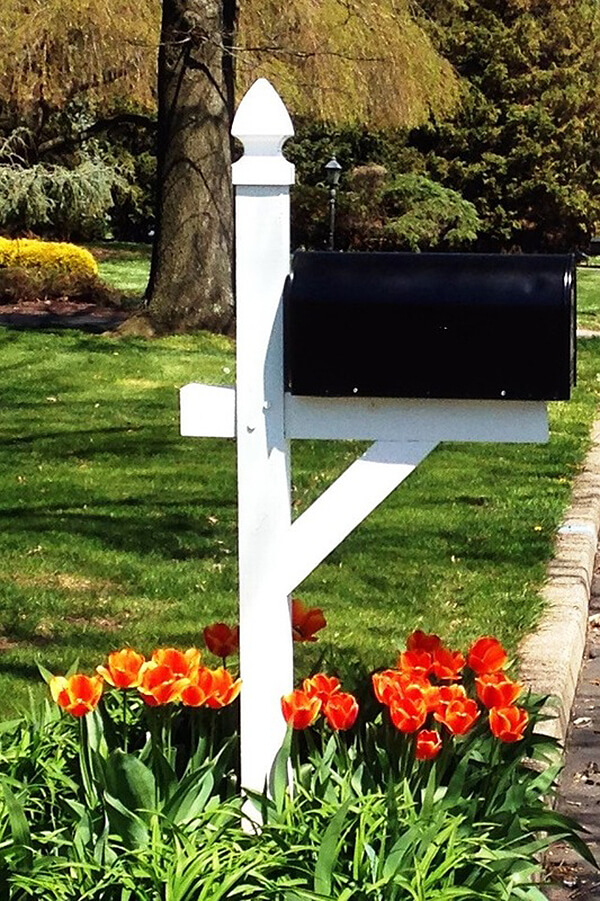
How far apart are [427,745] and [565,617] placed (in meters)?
3.08

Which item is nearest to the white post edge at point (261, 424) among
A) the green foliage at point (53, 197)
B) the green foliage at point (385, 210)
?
the green foliage at point (53, 197)

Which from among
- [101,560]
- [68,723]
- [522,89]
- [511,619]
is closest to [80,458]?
[101,560]

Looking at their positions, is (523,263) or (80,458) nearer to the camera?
(523,263)

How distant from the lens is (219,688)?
326cm

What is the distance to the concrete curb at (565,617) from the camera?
521cm

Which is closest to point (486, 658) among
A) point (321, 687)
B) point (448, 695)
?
point (448, 695)

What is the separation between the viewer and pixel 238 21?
65.1ft

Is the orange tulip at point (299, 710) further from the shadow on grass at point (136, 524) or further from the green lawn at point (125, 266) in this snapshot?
the green lawn at point (125, 266)

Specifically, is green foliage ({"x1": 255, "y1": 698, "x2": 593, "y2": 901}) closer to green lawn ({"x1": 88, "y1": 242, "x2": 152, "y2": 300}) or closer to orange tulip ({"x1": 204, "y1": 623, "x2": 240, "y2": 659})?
orange tulip ({"x1": 204, "y1": 623, "x2": 240, "y2": 659})

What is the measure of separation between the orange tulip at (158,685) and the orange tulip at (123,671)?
0.09ft

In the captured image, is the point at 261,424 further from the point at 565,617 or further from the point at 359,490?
the point at 565,617

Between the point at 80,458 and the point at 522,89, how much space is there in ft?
124

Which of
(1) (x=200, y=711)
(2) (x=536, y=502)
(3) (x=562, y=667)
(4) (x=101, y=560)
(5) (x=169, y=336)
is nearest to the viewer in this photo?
(1) (x=200, y=711)

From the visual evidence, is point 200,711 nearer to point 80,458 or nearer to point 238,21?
point 80,458
